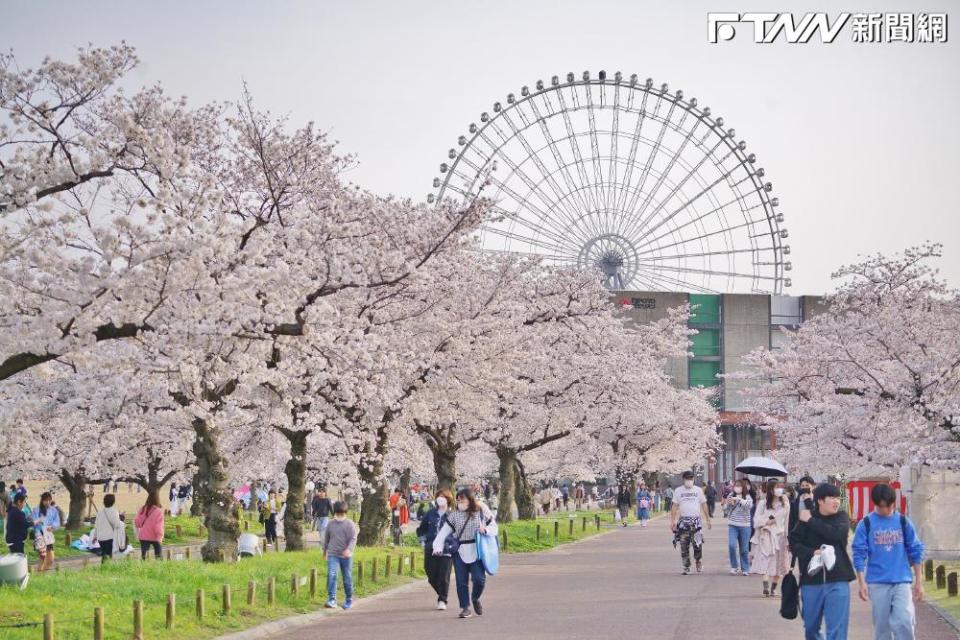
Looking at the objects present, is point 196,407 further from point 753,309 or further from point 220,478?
point 753,309

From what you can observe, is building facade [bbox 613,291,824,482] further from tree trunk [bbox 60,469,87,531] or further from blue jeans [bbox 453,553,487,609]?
blue jeans [bbox 453,553,487,609]

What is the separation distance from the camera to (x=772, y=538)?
19141 mm

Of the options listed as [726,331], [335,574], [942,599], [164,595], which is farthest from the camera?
[726,331]

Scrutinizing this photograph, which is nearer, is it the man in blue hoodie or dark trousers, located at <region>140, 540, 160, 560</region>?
the man in blue hoodie

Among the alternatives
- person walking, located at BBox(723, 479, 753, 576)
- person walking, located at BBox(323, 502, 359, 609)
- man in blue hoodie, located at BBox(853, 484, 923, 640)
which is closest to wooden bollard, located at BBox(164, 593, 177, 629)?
person walking, located at BBox(323, 502, 359, 609)

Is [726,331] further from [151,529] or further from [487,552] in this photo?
[487,552]

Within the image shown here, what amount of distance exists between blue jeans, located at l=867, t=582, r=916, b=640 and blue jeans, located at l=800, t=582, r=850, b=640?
0.88ft

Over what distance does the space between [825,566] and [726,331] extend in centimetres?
9764

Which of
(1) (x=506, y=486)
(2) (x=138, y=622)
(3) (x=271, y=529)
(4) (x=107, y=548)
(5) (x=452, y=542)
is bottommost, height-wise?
(3) (x=271, y=529)

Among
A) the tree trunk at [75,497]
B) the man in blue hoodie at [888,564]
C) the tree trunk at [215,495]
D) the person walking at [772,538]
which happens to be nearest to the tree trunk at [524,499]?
the tree trunk at [75,497]

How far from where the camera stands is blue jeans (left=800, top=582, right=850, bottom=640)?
1036 cm

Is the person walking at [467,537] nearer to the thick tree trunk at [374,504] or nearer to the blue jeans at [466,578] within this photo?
the blue jeans at [466,578]

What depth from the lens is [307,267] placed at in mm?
18047

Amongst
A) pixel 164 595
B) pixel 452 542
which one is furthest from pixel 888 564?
pixel 164 595
